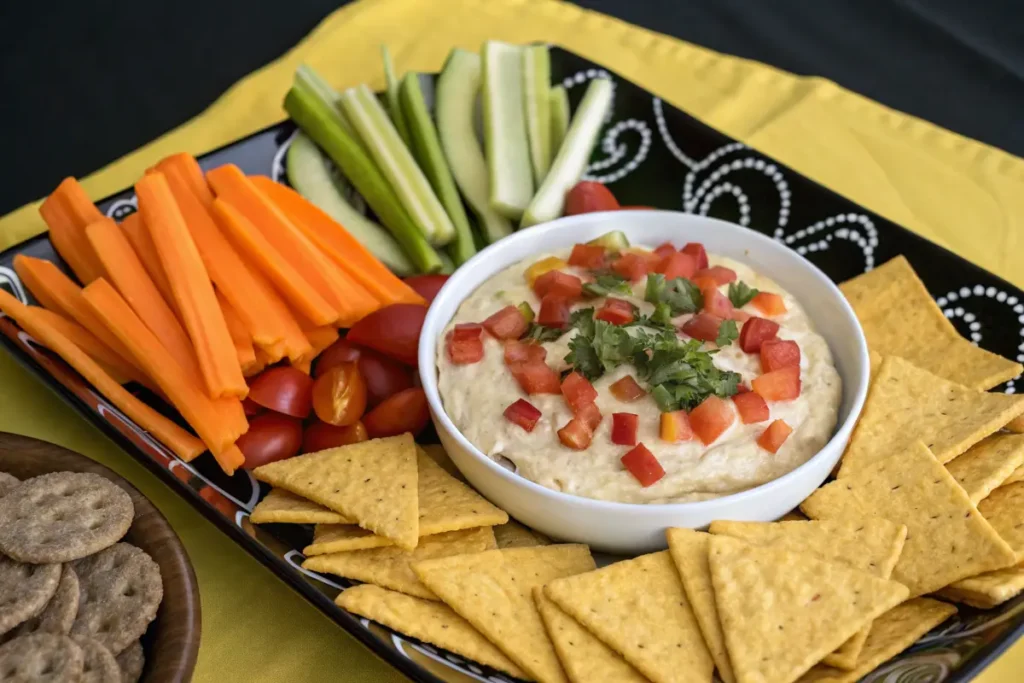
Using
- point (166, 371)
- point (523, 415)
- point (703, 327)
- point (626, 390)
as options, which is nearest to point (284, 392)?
point (166, 371)

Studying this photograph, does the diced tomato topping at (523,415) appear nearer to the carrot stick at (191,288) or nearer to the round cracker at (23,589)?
the carrot stick at (191,288)

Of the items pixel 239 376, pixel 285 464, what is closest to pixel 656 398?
pixel 285 464

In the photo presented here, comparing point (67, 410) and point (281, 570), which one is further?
point (67, 410)

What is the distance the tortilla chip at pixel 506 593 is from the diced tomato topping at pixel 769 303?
3.46 feet


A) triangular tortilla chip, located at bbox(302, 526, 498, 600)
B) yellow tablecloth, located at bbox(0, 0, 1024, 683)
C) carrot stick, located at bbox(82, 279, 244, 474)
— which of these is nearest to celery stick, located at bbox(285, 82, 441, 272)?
yellow tablecloth, located at bbox(0, 0, 1024, 683)

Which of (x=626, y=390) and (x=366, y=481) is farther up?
(x=626, y=390)

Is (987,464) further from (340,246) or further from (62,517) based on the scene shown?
(62,517)

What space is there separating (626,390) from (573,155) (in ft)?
4.82

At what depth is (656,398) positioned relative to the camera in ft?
9.05

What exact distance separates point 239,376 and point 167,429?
29 cm

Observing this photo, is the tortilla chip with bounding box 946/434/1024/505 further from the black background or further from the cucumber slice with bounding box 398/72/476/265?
the black background

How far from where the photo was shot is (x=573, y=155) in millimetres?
3969

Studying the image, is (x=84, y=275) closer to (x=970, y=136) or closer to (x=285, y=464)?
(x=285, y=464)

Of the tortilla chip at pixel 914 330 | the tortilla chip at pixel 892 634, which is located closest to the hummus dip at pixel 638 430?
the tortilla chip at pixel 914 330
